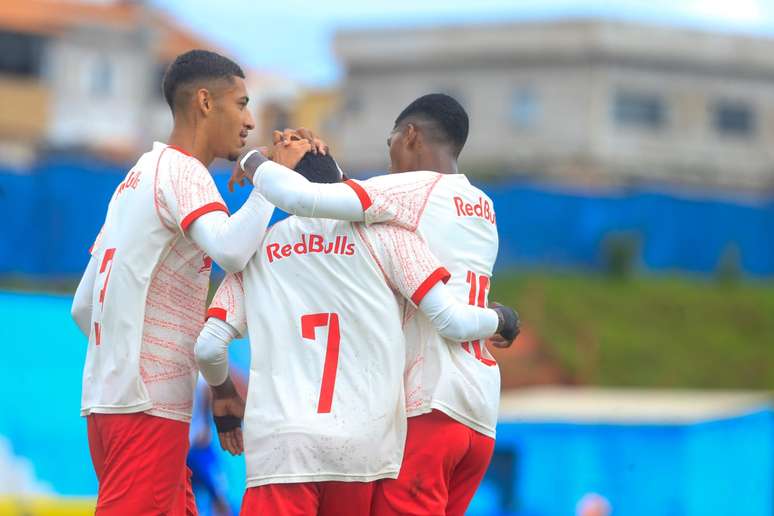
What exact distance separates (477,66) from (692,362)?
19.5 meters

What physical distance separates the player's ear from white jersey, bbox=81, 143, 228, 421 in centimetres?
19

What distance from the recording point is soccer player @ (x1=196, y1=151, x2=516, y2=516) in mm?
4727

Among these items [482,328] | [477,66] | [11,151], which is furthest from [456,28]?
[482,328]

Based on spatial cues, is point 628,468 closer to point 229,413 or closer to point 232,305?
point 229,413

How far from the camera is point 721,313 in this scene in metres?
28.0

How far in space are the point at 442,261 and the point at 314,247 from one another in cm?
48

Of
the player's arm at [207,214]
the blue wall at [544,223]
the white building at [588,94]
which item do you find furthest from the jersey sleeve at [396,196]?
the white building at [588,94]

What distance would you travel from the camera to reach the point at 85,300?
5438mm

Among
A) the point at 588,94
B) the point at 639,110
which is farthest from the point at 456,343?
the point at 639,110

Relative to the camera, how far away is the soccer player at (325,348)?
473 centimetres

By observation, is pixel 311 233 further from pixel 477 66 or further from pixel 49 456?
pixel 477 66

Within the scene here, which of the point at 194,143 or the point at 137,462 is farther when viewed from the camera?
the point at 194,143

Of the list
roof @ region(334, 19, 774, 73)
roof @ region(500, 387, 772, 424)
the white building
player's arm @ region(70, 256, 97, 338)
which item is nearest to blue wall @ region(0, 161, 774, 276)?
roof @ region(500, 387, 772, 424)

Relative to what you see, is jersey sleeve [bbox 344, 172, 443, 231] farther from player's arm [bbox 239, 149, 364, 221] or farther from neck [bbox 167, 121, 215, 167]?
neck [bbox 167, 121, 215, 167]
